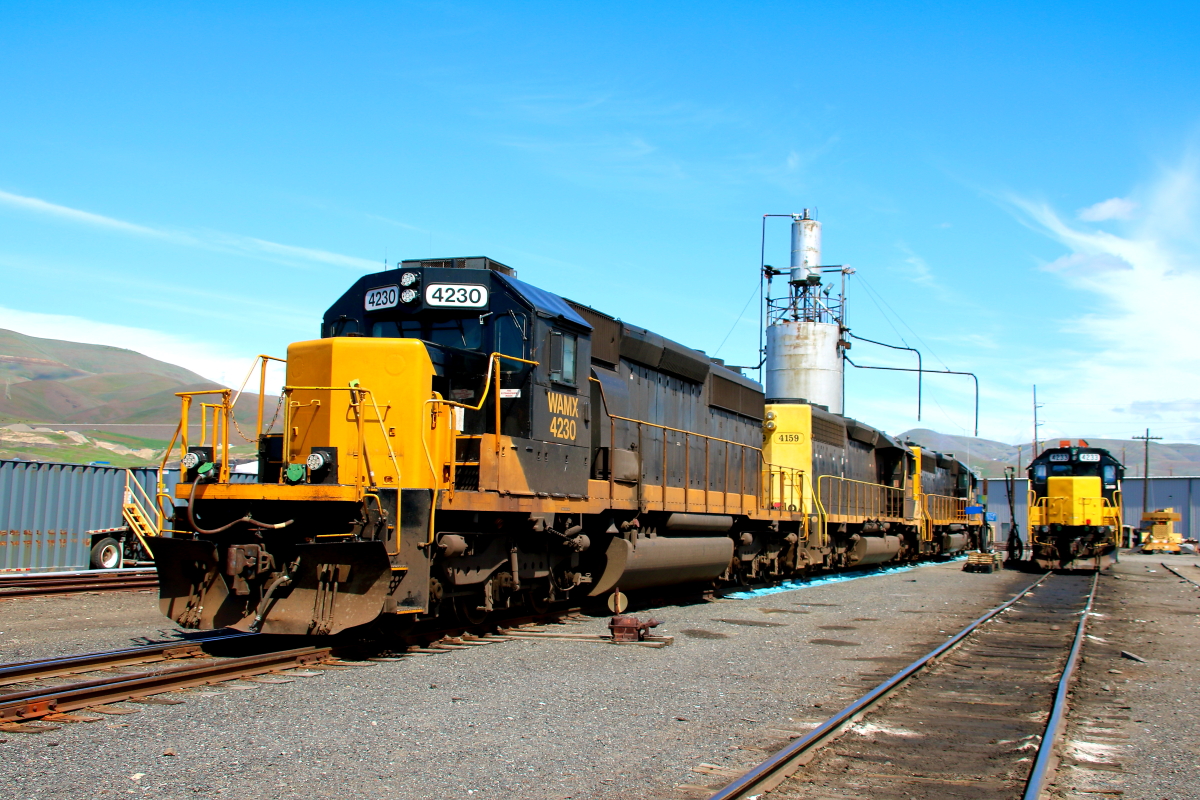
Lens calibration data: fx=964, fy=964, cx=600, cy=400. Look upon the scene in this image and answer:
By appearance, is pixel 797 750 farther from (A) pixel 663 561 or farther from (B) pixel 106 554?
(B) pixel 106 554

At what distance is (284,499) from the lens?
712 cm

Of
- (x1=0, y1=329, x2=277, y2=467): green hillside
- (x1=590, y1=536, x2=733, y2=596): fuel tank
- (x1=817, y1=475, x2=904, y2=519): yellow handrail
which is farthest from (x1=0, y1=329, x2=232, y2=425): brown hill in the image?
(x1=590, y1=536, x2=733, y2=596): fuel tank

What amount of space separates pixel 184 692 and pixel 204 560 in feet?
4.75

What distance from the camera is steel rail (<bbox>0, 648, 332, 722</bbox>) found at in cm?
536

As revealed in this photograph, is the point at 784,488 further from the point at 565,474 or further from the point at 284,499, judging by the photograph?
the point at 284,499

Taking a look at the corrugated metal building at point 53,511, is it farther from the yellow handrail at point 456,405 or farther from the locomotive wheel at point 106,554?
the yellow handrail at point 456,405

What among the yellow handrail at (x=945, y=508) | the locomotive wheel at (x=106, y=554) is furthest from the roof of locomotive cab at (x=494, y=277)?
the yellow handrail at (x=945, y=508)

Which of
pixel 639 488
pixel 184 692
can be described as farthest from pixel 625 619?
pixel 184 692

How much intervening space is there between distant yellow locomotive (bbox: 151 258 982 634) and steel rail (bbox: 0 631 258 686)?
268 millimetres

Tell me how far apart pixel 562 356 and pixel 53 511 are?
13.6m

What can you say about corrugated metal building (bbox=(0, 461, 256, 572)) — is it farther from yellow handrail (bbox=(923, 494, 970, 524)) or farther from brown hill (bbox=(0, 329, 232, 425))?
brown hill (bbox=(0, 329, 232, 425))

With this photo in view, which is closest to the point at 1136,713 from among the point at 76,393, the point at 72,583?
the point at 72,583

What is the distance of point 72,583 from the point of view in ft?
45.1

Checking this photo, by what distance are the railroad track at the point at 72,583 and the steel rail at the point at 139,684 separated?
23.3 feet
